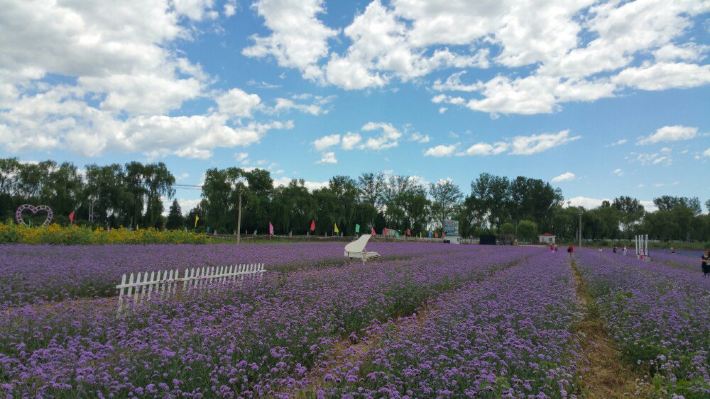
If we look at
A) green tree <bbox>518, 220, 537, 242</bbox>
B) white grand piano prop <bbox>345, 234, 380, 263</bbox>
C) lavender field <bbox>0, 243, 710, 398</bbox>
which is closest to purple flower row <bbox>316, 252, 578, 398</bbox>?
lavender field <bbox>0, 243, 710, 398</bbox>

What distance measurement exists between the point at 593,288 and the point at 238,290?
906 cm

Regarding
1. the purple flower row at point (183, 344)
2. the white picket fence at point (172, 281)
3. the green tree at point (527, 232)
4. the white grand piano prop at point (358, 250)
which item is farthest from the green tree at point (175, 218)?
the purple flower row at point (183, 344)

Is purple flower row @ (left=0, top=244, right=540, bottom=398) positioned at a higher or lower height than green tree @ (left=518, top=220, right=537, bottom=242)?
lower

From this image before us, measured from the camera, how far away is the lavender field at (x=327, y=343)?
4.02m

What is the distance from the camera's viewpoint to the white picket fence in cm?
818

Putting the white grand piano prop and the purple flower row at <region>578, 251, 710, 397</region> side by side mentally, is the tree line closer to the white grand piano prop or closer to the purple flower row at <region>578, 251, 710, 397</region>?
the white grand piano prop

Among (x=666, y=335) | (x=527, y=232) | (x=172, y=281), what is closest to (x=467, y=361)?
(x=666, y=335)

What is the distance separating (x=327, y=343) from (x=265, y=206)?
2524 inches

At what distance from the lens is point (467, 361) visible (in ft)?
14.6

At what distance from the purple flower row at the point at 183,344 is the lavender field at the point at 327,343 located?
2cm

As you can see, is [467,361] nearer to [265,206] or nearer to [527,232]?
[265,206]

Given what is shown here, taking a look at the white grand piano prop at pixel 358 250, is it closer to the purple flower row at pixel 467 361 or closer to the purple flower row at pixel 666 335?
the purple flower row at pixel 666 335

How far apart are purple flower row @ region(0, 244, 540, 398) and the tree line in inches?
1822

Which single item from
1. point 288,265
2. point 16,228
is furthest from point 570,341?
point 16,228
